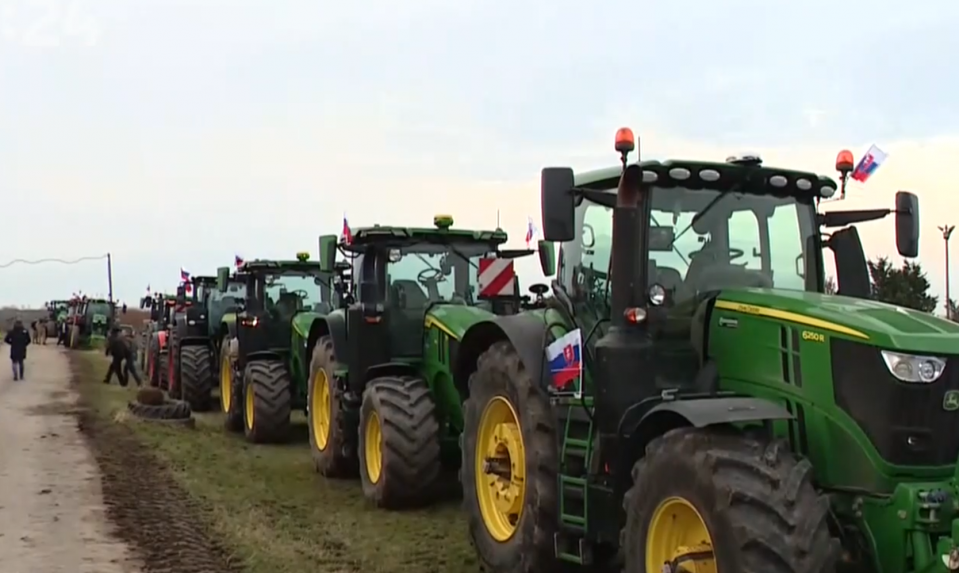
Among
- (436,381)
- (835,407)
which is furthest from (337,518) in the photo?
(835,407)

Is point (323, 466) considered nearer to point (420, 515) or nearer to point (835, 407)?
point (420, 515)

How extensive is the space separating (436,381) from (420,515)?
1304 millimetres

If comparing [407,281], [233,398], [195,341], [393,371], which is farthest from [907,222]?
[195,341]

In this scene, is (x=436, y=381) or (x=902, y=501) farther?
(x=436, y=381)

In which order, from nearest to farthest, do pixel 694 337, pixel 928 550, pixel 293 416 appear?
pixel 928 550 < pixel 694 337 < pixel 293 416

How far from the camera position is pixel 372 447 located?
29.0 feet

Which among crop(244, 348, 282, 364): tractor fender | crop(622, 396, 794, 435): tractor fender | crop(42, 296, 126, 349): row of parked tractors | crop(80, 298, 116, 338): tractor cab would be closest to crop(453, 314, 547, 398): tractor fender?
crop(622, 396, 794, 435): tractor fender

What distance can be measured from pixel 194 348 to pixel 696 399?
13.5 m

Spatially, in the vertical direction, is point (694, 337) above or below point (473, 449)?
above

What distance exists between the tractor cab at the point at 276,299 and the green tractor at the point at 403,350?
3.33m


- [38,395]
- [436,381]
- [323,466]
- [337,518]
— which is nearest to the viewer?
[337,518]

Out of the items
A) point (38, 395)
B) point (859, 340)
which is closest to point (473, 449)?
point (859, 340)

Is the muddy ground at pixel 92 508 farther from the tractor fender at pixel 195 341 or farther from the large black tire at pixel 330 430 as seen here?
the tractor fender at pixel 195 341

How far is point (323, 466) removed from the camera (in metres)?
10.1
